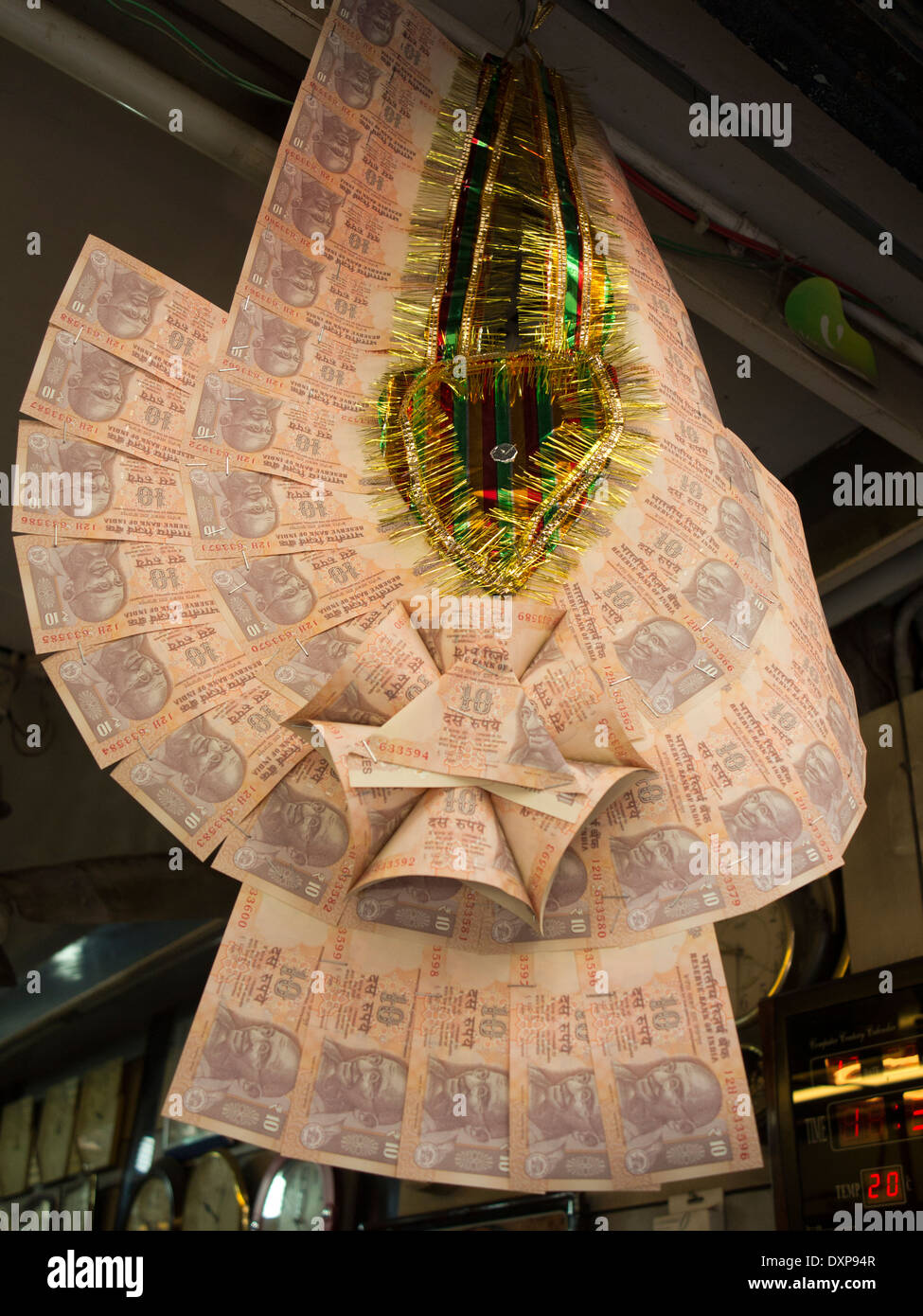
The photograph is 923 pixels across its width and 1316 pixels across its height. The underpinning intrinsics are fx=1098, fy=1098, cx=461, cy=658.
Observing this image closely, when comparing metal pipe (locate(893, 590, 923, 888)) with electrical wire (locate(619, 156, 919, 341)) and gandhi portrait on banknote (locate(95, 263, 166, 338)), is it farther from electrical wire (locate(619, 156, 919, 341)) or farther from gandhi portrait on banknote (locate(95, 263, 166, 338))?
gandhi portrait on banknote (locate(95, 263, 166, 338))

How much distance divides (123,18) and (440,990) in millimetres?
1405

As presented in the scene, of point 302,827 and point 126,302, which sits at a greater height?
point 126,302

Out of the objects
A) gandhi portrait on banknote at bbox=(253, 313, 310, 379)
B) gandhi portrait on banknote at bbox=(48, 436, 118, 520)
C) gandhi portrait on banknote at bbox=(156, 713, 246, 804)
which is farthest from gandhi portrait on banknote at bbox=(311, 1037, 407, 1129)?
gandhi portrait on banknote at bbox=(253, 313, 310, 379)

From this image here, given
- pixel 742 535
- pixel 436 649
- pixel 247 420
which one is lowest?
pixel 436 649

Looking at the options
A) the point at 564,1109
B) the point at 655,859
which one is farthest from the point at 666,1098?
the point at 655,859

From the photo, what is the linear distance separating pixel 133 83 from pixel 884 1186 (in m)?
1.96

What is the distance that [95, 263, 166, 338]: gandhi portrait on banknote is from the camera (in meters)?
1.22

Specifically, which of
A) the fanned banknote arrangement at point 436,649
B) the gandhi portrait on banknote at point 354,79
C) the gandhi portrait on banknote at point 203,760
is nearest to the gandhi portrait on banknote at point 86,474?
the fanned banknote arrangement at point 436,649

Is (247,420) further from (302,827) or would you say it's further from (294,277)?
(302,827)

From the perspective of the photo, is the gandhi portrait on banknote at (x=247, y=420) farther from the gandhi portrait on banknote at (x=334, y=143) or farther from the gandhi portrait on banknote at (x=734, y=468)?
the gandhi portrait on banknote at (x=734, y=468)

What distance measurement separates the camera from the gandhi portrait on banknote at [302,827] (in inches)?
43.5

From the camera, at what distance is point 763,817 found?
3.70 feet

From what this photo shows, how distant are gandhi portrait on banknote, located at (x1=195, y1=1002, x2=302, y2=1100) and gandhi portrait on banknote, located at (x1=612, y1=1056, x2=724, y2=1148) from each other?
1.03ft

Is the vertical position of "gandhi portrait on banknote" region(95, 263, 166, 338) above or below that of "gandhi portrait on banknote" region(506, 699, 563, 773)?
above
